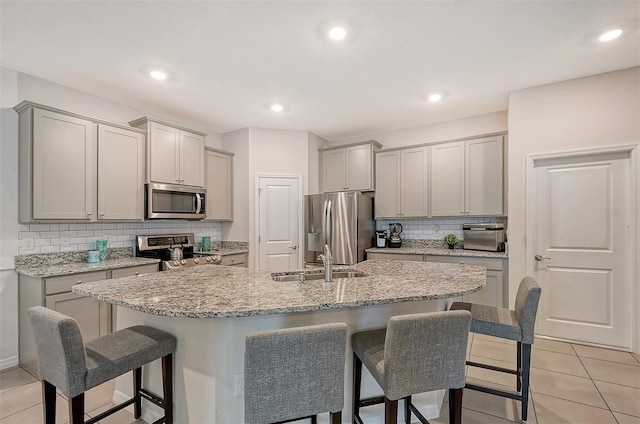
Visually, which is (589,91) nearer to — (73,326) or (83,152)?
(73,326)

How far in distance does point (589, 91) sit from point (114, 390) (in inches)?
194

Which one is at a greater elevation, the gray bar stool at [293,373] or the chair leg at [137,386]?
the gray bar stool at [293,373]

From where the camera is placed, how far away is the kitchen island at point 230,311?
1437 mm

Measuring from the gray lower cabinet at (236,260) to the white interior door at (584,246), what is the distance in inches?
141

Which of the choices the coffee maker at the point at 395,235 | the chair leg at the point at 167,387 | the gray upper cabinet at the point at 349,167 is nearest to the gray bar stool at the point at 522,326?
the chair leg at the point at 167,387

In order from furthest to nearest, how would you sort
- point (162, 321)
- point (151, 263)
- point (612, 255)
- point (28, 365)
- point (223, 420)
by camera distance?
point (151, 263) < point (612, 255) < point (28, 365) < point (162, 321) < point (223, 420)

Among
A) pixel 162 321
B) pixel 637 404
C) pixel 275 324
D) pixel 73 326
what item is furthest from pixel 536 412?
pixel 73 326

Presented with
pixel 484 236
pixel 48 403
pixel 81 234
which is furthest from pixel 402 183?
pixel 48 403

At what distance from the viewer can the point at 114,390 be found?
2254 mm

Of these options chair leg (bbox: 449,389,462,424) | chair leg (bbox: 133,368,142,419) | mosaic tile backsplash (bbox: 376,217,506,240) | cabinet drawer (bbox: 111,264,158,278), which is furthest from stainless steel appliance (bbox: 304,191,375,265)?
chair leg (bbox: 133,368,142,419)

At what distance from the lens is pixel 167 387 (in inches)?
66.5

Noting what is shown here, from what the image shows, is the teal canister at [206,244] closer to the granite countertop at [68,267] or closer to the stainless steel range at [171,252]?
the stainless steel range at [171,252]

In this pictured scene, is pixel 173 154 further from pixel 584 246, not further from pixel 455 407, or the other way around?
pixel 584 246

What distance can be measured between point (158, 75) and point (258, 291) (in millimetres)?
2486
